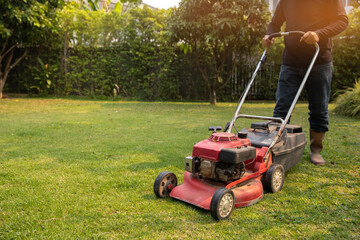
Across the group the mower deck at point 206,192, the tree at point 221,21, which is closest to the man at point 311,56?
the mower deck at point 206,192

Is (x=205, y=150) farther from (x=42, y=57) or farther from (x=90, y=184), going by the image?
(x=42, y=57)

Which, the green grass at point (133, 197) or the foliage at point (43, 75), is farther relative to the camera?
the foliage at point (43, 75)

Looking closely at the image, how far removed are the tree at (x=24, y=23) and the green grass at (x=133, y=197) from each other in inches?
253

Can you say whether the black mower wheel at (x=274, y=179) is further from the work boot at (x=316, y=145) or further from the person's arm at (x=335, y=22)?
the person's arm at (x=335, y=22)

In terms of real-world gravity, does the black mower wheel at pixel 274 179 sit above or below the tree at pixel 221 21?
below

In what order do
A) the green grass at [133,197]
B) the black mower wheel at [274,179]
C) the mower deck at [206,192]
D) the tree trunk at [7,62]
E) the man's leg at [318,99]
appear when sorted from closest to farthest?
1. the green grass at [133,197]
2. the mower deck at [206,192]
3. the black mower wheel at [274,179]
4. the man's leg at [318,99]
5. the tree trunk at [7,62]

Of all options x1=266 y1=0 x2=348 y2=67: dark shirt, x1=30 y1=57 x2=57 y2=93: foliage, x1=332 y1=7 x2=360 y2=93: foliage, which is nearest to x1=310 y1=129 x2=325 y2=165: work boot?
x1=266 y1=0 x2=348 y2=67: dark shirt

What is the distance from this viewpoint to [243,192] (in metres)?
2.31

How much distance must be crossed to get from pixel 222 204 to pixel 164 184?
563 millimetres

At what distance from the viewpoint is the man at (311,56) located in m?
3.22

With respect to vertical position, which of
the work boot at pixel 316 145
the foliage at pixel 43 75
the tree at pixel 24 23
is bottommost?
the work boot at pixel 316 145

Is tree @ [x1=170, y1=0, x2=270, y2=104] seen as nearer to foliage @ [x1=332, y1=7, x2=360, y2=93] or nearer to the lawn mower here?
foliage @ [x1=332, y1=7, x2=360, y2=93]

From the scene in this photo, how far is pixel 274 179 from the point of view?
2623 mm

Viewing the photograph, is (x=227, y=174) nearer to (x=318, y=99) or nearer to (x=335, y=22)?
(x=318, y=99)
